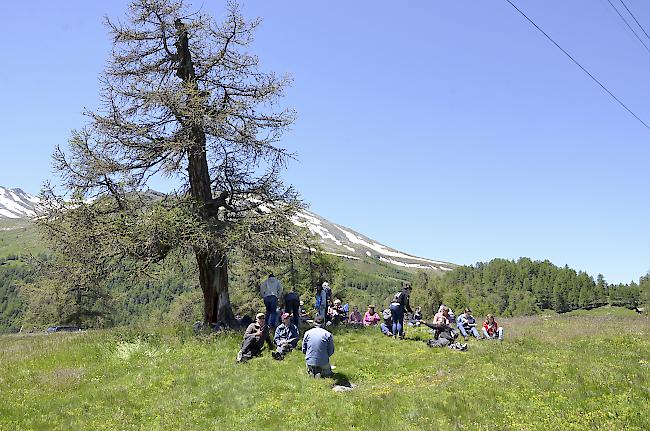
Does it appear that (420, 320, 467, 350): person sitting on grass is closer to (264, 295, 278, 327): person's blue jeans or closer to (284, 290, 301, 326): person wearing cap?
(284, 290, 301, 326): person wearing cap

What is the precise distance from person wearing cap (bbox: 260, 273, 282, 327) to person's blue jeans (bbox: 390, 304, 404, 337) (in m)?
4.12

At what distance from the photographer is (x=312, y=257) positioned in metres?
20.9

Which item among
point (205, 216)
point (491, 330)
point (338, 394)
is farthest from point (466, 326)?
point (205, 216)

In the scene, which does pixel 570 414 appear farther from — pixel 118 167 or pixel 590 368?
pixel 118 167

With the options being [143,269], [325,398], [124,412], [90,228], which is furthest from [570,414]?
[90,228]

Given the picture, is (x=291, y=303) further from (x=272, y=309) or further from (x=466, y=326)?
(x=466, y=326)

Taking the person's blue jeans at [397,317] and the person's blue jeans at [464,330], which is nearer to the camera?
the person's blue jeans at [397,317]

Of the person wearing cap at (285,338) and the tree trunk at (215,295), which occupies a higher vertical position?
the tree trunk at (215,295)

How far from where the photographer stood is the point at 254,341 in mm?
15469

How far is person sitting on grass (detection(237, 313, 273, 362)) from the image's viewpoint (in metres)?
15.2

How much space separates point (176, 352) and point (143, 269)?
12.6ft

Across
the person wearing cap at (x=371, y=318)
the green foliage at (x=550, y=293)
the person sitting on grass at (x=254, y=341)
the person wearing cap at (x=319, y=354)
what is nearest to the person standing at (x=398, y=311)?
the person sitting on grass at (x=254, y=341)

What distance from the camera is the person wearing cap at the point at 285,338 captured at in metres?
15.4

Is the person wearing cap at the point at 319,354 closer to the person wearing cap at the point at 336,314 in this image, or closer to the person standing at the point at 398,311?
the person standing at the point at 398,311
